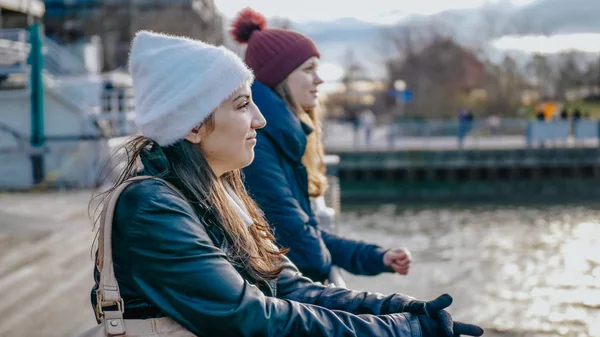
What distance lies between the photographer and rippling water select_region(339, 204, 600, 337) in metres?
10.8

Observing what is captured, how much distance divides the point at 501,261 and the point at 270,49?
43.8 ft

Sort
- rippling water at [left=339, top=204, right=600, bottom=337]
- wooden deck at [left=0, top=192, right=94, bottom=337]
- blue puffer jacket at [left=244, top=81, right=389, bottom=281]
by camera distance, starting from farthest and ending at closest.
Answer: rippling water at [left=339, top=204, right=600, bottom=337] < wooden deck at [left=0, top=192, right=94, bottom=337] < blue puffer jacket at [left=244, top=81, right=389, bottom=281]

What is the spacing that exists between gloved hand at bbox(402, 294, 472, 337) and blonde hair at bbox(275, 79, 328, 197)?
1.70 metres

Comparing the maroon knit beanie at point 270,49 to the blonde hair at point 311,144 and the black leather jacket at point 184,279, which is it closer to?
the blonde hair at point 311,144

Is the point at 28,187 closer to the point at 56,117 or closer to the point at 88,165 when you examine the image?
the point at 88,165

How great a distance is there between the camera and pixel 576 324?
32.6 feet

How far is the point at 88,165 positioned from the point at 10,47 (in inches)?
204

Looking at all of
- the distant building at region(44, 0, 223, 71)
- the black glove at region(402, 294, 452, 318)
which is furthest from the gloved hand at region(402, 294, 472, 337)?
the distant building at region(44, 0, 223, 71)

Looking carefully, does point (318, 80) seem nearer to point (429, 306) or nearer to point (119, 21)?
point (429, 306)

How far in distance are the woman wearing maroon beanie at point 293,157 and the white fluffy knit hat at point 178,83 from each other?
1.07m

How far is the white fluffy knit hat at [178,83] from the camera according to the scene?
81.6 inches

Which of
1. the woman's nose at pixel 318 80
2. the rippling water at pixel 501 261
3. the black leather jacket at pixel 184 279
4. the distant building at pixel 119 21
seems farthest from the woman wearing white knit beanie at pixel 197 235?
the distant building at pixel 119 21

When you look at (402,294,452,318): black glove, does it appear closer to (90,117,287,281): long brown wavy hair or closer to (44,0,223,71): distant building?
(90,117,287,281): long brown wavy hair

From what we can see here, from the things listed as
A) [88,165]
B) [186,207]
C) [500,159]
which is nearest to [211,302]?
[186,207]
